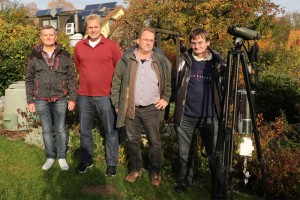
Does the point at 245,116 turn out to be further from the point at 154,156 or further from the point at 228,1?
the point at 228,1

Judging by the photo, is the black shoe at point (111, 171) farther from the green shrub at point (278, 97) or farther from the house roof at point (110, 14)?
the house roof at point (110, 14)

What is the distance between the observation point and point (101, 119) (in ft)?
15.4

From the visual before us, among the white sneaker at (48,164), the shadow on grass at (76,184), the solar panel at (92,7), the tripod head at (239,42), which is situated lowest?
the shadow on grass at (76,184)

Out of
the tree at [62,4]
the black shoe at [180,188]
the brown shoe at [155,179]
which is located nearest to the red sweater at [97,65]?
the brown shoe at [155,179]

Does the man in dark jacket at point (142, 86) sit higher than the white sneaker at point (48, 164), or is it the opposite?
the man in dark jacket at point (142, 86)

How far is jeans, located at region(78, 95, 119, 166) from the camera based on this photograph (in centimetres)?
456

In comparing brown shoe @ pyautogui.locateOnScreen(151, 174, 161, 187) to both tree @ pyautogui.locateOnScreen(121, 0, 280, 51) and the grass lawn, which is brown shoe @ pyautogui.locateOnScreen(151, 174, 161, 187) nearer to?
the grass lawn

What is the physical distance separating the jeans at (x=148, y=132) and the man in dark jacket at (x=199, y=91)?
33 cm

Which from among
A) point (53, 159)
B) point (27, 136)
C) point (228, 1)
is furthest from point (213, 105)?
point (228, 1)

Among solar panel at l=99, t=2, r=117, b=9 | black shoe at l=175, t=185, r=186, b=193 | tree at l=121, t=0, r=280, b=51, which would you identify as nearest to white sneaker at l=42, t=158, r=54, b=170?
black shoe at l=175, t=185, r=186, b=193

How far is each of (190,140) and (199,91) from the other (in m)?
0.63

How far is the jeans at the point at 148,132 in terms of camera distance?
170 inches

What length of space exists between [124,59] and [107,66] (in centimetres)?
32

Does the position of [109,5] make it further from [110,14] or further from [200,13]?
[200,13]
